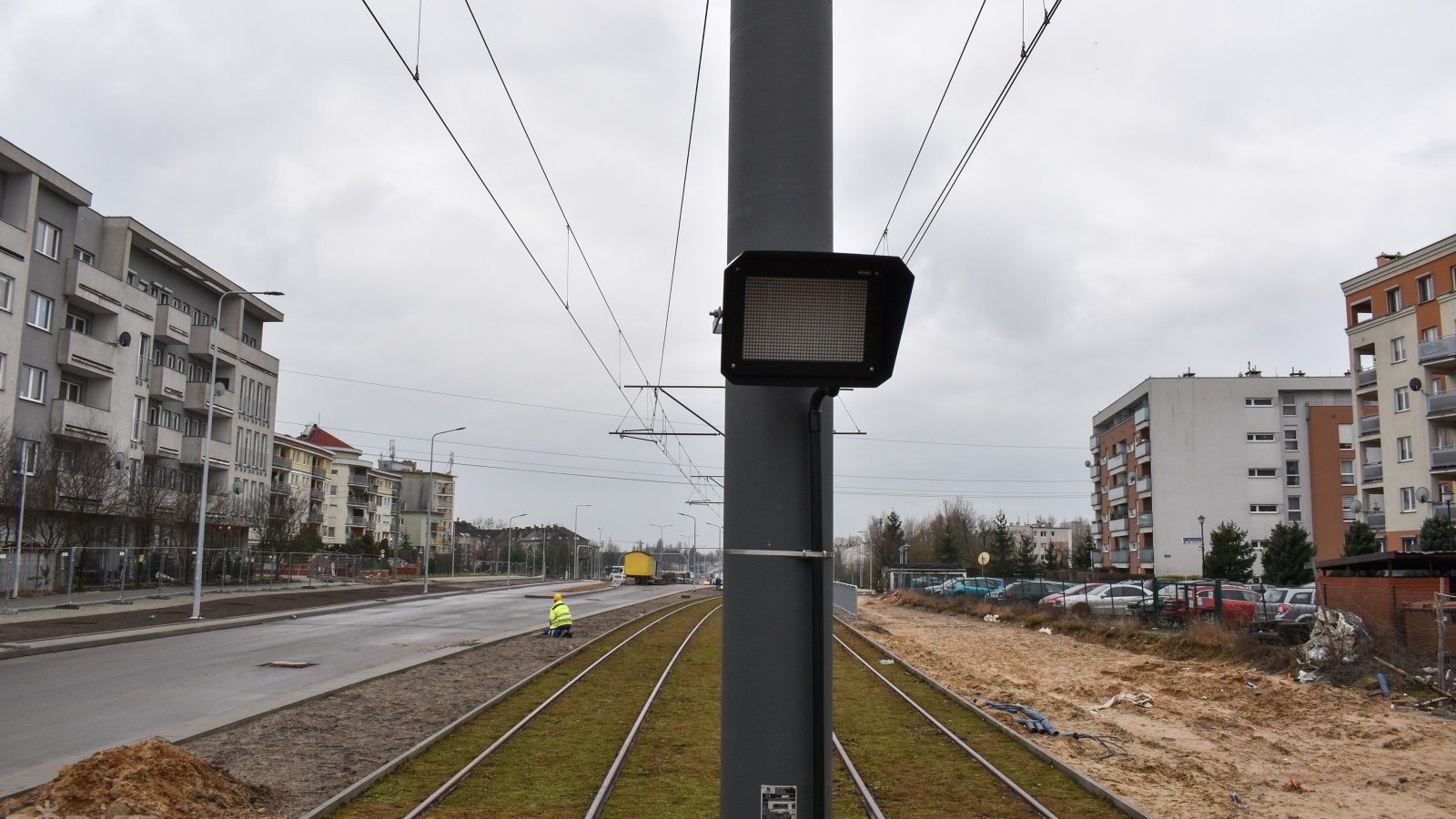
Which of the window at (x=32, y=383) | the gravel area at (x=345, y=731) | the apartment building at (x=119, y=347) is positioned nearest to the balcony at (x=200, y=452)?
the apartment building at (x=119, y=347)

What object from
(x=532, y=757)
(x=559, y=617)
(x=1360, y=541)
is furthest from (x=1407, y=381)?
(x=532, y=757)

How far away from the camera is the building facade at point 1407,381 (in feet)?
156

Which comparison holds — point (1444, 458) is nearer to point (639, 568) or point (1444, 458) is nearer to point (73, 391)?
point (73, 391)

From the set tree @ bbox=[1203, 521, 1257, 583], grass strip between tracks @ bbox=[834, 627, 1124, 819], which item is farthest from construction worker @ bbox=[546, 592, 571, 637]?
tree @ bbox=[1203, 521, 1257, 583]

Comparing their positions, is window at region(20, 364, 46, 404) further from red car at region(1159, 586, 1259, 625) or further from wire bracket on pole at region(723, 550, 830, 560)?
wire bracket on pole at region(723, 550, 830, 560)

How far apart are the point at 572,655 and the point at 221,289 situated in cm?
4684

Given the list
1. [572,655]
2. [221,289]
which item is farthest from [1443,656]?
[221,289]

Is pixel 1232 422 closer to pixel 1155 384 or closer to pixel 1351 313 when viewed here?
pixel 1155 384

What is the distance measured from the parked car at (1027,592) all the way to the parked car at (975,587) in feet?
15.6

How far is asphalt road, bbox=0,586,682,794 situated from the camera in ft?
41.5

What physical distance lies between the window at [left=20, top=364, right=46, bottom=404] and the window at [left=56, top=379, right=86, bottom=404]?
1.39 m

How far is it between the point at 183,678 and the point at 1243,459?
72.3 metres

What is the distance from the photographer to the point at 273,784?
10.3 m

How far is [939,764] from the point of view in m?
12.2
